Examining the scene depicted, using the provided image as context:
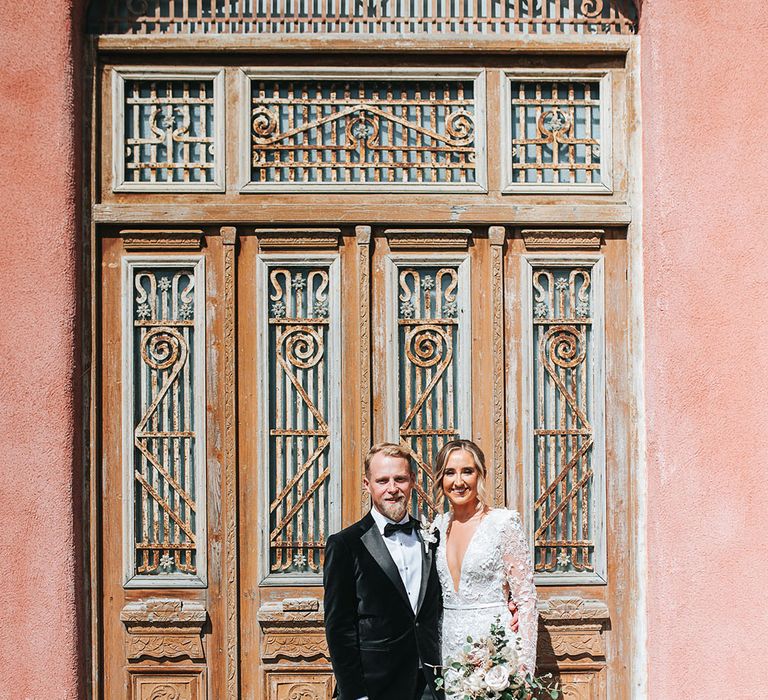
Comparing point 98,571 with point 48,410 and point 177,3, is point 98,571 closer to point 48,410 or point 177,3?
point 48,410

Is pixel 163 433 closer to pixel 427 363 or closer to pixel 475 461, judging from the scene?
pixel 427 363

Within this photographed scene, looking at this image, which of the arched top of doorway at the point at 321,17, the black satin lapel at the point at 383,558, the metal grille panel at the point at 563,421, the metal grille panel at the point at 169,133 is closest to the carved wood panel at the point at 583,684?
the metal grille panel at the point at 563,421

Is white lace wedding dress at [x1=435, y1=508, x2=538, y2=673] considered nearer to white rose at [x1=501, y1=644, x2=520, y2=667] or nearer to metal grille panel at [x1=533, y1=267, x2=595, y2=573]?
white rose at [x1=501, y1=644, x2=520, y2=667]

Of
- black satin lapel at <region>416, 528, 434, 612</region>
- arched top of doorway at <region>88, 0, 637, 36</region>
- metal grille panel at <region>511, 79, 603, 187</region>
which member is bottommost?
black satin lapel at <region>416, 528, 434, 612</region>

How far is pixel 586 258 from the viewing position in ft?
17.3

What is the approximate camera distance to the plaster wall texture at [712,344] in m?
4.92

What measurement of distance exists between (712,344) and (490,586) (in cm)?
162

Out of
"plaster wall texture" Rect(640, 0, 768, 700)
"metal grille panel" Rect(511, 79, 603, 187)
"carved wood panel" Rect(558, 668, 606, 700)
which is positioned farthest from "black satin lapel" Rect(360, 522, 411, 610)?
"metal grille panel" Rect(511, 79, 603, 187)

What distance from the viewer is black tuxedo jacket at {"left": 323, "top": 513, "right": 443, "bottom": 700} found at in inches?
165

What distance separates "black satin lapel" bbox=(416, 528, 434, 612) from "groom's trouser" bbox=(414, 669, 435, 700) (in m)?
0.29

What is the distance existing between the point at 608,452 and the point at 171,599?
90.5 inches

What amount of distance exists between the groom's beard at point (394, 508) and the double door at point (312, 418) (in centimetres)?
87

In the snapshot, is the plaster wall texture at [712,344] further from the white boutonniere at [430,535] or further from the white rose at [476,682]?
the white rose at [476,682]

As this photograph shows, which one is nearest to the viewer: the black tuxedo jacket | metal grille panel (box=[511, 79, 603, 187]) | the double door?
the black tuxedo jacket
